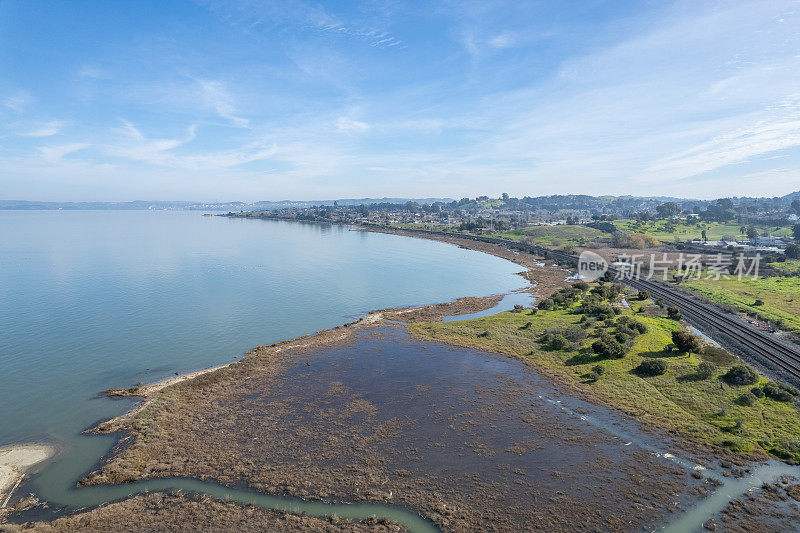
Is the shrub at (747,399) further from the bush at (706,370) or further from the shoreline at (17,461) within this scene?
the shoreline at (17,461)

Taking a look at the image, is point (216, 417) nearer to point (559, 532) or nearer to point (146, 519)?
point (146, 519)

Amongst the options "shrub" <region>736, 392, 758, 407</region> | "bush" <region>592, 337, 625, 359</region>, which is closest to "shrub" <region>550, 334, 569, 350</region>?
"bush" <region>592, 337, 625, 359</region>

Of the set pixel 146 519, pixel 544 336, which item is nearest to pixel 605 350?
pixel 544 336

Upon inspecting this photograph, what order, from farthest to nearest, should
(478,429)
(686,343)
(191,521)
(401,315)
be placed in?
(401,315)
(686,343)
(478,429)
(191,521)

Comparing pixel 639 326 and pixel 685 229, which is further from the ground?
pixel 685 229

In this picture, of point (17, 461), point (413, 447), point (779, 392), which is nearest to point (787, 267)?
point (779, 392)

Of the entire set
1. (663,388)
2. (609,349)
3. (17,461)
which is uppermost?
(609,349)

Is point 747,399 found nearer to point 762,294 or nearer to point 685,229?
point 762,294
